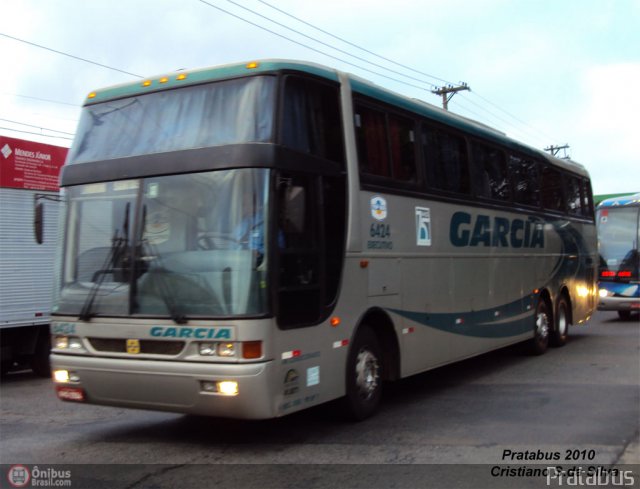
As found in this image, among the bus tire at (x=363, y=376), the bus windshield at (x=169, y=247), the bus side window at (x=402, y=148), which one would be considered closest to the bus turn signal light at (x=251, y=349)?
the bus windshield at (x=169, y=247)

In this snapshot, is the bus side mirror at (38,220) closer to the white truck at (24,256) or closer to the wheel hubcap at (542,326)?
the white truck at (24,256)

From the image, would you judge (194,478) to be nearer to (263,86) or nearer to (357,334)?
(357,334)

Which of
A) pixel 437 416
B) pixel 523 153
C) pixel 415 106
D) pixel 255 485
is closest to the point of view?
pixel 255 485

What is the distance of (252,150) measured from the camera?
5.76 m

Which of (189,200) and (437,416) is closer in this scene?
(189,200)

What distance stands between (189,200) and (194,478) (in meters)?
2.34

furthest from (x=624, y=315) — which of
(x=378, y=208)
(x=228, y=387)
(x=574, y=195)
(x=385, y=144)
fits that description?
(x=228, y=387)

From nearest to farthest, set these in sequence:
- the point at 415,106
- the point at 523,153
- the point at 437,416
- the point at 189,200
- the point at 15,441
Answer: the point at 189,200 < the point at 15,441 < the point at 437,416 < the point at 415,106 < the point at 523,153

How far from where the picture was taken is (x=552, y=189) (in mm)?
13414

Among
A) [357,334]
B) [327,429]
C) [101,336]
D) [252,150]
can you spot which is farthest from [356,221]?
[101,336]

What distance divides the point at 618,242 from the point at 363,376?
1485 centimetres

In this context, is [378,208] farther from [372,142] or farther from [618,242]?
[618,242]

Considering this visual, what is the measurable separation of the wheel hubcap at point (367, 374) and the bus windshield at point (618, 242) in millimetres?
13996

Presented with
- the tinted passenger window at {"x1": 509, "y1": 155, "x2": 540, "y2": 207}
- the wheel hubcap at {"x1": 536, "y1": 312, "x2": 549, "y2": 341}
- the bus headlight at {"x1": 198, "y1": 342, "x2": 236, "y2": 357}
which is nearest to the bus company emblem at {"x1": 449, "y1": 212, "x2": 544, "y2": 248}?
the tinted passenger window at {"x1": 509, "y1": 155, "x2": 540, "y2": 207}
